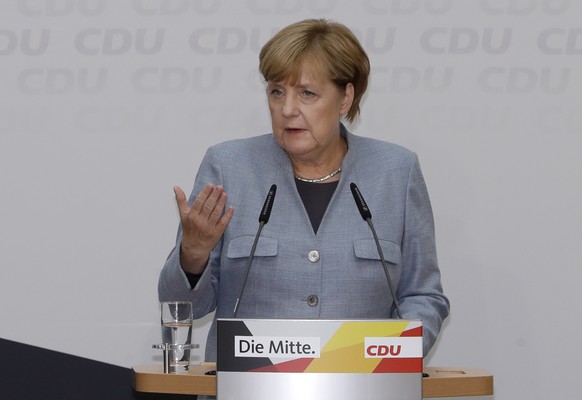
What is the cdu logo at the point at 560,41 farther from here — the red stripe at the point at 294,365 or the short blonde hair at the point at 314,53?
the red stripe at the point at 294,365

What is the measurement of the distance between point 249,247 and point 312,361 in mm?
732

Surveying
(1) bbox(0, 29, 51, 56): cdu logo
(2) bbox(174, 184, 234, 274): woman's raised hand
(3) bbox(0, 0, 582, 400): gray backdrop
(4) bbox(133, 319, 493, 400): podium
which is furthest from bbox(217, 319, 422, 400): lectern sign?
(1) bbox(0, 29, 51, 56): cdu logo

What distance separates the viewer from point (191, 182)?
336 cm

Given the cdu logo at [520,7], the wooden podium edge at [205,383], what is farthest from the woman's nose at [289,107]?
the cdu logo at [520,7]

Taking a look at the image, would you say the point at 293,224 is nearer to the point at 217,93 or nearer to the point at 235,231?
the point at 235,231

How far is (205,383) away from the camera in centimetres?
188

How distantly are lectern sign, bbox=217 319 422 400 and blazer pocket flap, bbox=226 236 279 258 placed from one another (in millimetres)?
678

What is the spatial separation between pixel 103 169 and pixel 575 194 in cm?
159

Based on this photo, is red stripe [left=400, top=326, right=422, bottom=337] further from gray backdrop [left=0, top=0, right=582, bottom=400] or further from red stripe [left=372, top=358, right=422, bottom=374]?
gray backdrop [left=0, top=0, right=582, bottom=400]

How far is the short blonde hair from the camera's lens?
2449 millimetres

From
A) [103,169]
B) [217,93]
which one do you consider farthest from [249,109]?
[103,169]

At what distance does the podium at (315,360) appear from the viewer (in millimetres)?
1729

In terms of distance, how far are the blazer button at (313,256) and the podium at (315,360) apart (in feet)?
2.26

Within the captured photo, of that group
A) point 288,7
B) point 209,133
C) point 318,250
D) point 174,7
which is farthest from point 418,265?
point 174,7
